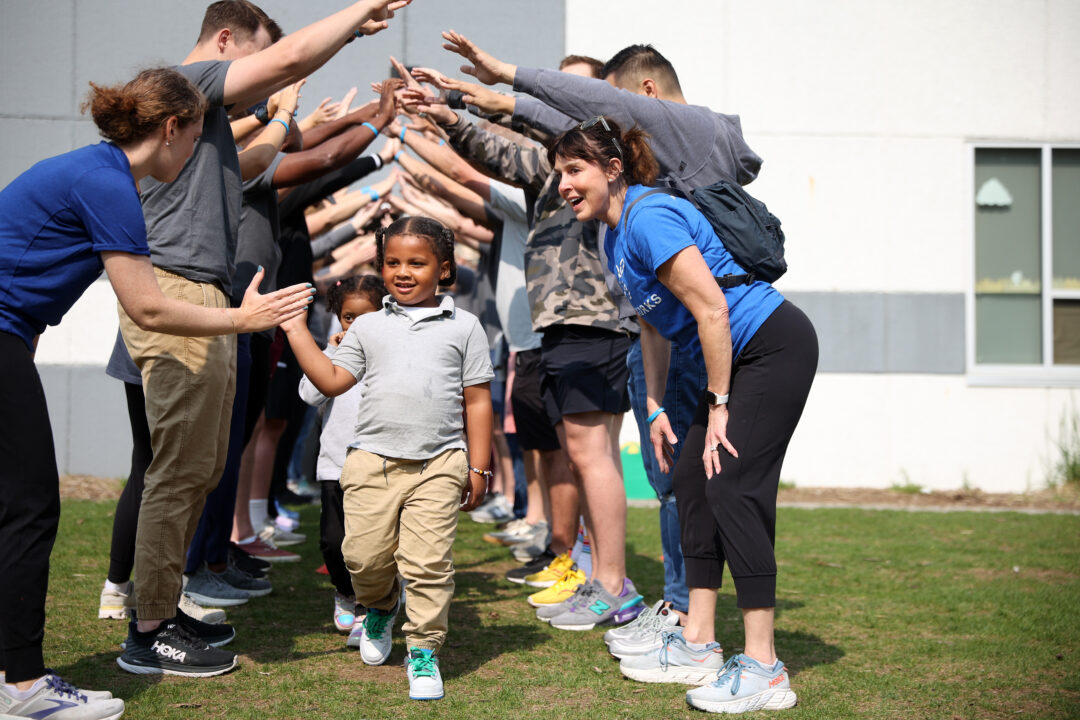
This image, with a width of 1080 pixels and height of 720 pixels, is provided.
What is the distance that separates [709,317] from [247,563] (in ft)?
10.5

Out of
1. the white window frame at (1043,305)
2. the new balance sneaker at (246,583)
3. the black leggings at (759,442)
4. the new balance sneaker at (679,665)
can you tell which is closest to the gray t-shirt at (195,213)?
the new balance sneaker at (246,583)

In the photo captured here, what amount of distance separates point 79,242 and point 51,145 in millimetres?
7408

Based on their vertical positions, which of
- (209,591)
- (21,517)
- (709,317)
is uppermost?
(709,317)

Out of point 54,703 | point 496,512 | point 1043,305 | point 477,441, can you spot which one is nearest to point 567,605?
point 477,441

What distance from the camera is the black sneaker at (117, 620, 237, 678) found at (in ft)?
11.8

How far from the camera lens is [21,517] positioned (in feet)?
9.95

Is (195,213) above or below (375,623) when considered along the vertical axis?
above

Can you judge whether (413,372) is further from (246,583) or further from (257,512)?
(257,512)

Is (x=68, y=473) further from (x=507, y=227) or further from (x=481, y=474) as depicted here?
(x=481, y=474)

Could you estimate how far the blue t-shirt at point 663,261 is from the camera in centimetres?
A: 344

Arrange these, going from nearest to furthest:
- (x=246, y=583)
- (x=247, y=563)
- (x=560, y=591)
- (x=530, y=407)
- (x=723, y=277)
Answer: (x=723, y=277) → (x=560, y=591) → (x=246, y=583) → (x=247, y=563) → (x=530, y=407)

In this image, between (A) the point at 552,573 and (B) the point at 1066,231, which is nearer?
(A) the point at 552,573

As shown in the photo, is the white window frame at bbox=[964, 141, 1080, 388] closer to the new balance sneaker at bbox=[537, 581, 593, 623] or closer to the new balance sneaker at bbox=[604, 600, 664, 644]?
the new balance sneaker at bbox=[537, 581, 593, 623]

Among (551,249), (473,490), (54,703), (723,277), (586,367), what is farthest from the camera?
(551,249)
